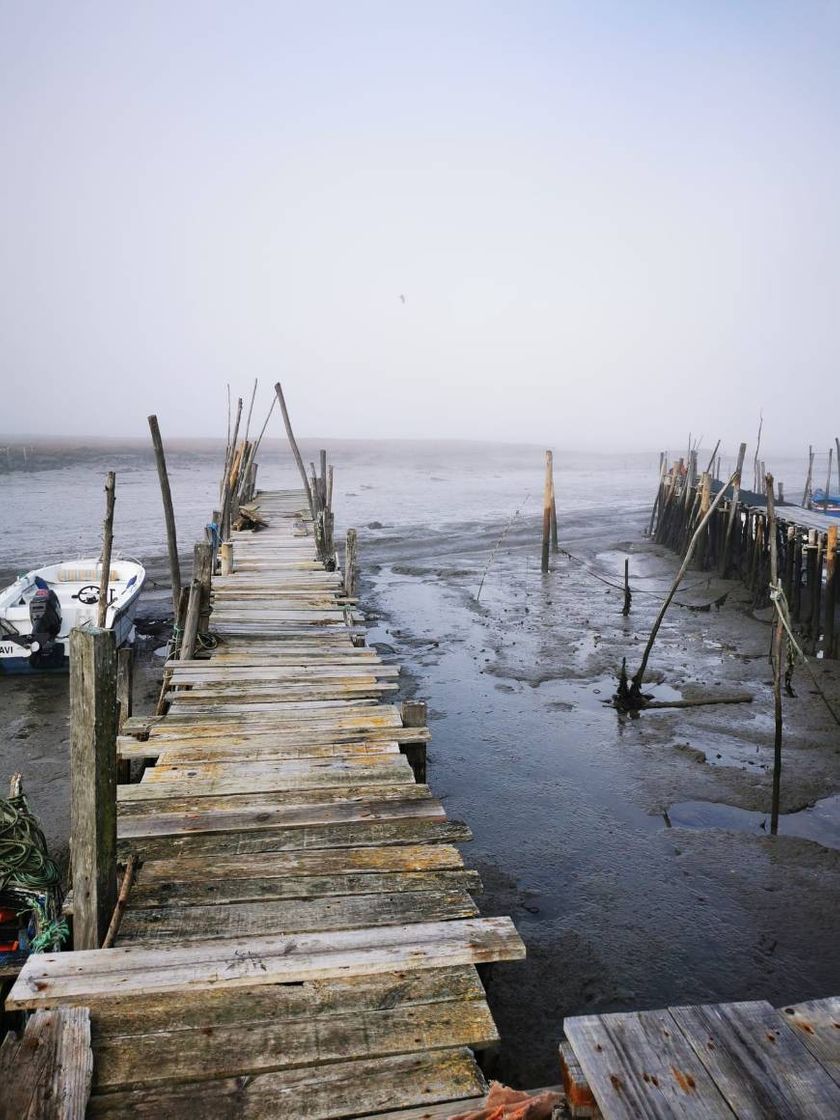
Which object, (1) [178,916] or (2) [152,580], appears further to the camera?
(2) [152,580]

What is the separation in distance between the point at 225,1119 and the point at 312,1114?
32 centimetres

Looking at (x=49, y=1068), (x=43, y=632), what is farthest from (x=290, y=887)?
(x=43, y=632)

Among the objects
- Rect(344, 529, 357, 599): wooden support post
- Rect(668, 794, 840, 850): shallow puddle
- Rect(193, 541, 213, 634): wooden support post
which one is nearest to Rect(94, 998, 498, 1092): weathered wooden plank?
Rect(668, 794, 840, 850): shallow puddle

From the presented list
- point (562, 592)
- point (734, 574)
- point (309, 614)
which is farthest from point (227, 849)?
point (734, 574)

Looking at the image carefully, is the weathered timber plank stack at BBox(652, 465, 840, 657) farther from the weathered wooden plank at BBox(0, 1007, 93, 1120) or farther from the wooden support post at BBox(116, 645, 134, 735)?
the weathered wooden plank at BBox(0, 1007, 93, 1120)

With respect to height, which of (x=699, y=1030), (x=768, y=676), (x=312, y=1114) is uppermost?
(x=699, y=1030)

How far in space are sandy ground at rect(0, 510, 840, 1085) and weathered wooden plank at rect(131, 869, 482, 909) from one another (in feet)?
A: 3.03

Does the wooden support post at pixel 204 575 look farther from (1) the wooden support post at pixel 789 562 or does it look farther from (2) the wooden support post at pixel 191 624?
(1) the wooden support post at pixel 789 562

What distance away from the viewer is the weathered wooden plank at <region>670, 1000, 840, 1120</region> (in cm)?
243

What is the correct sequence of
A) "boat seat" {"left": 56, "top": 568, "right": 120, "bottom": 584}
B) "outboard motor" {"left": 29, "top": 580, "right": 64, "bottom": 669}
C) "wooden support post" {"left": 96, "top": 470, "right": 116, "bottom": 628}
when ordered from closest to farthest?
"wooden support post" {"left": 96, "top": 470, "right": 116, "bottom": 628}
"outboard motor" {"left": 29, "top": 580, "right": 64, "bottom": 669}
"boat seat" {"left": 56, "top": 568, "right": 120, "bottom": 584}

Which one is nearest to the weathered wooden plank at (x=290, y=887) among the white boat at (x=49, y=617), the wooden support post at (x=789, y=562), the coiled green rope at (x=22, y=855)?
the coiled green rope at (x=22, y=855)

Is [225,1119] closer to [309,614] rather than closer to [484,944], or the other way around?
[484,944]

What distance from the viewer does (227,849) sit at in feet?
14.4

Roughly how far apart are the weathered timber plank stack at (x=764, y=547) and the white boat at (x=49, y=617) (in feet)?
35.8
